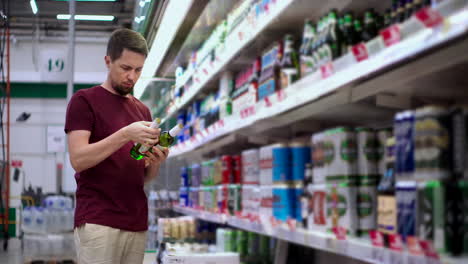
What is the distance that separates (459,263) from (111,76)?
167cm

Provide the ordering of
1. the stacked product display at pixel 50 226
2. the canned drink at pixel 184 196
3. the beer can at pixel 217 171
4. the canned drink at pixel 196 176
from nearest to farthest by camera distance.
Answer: the beer can at pixel 217 171, the canned drink at pixel 196 176, the canned drink at pixel 184 196, the stacked product display at pixel 50 226

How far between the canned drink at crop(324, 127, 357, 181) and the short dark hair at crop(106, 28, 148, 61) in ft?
3.10

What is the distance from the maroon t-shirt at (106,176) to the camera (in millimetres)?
2406

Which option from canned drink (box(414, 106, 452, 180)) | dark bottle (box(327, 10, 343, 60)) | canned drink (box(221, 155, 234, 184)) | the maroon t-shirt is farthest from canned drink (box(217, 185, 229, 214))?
canned drink (box(414, 106, 452, 180))

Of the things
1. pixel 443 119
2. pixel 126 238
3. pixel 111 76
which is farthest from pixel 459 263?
pixel 111 76

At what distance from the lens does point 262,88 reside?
2982 mm

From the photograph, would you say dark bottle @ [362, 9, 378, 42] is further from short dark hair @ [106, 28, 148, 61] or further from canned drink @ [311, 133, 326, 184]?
short dark hair @ [106, 28, 148, 61]

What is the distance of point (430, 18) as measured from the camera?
1.32m

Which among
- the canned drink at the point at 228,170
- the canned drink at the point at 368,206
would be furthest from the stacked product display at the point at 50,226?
the canned drink at the point at 368,206

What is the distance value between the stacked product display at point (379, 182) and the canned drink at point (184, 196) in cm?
232

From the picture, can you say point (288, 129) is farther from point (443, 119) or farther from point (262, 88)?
point (443, 119)

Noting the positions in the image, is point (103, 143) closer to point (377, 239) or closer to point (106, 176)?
point (106, 176)

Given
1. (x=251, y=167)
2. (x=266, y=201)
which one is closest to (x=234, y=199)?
(x=251, y=167)

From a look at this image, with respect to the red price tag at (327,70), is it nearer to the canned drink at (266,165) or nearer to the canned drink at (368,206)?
the canned drink at (368,206)
